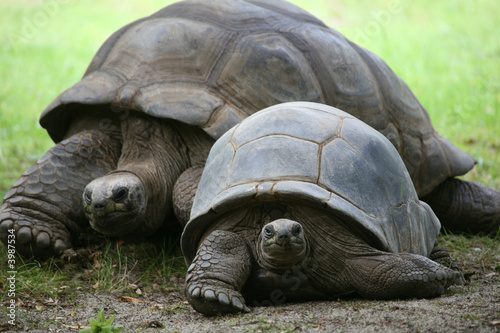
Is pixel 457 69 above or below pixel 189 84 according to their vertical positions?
below

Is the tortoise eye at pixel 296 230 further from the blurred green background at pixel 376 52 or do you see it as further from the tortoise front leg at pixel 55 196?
the blurred green background at pixel 376 52

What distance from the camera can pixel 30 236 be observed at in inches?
141

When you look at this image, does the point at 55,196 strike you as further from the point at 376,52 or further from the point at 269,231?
the point at 376,52

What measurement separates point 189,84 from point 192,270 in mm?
1661

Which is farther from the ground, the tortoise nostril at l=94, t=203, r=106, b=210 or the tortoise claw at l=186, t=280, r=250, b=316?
the tortoise nostril at l=94, t=203, r=106, b=210

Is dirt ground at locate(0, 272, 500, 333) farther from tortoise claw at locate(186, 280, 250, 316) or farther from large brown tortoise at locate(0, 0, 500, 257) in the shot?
large brown tortoise at locate(0, 0, 500, 257)

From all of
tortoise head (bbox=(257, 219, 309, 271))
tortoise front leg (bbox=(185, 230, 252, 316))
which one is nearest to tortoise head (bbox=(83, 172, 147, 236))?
tortoise front leg (bbox=(185, 230, 252, 316))

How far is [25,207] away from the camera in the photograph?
12.3ft

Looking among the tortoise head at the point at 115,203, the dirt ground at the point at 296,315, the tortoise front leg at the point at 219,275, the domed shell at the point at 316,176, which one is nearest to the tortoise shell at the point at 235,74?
the tortoise head at the point at 115,203

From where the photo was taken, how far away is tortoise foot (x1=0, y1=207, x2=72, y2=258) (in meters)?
3.59

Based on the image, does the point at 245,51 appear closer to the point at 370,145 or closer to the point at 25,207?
the point at 370,145

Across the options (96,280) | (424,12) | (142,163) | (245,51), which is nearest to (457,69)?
(424,12)

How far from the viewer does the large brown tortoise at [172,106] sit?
364 cm

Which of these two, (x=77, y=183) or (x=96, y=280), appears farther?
(x=77, y=183)
